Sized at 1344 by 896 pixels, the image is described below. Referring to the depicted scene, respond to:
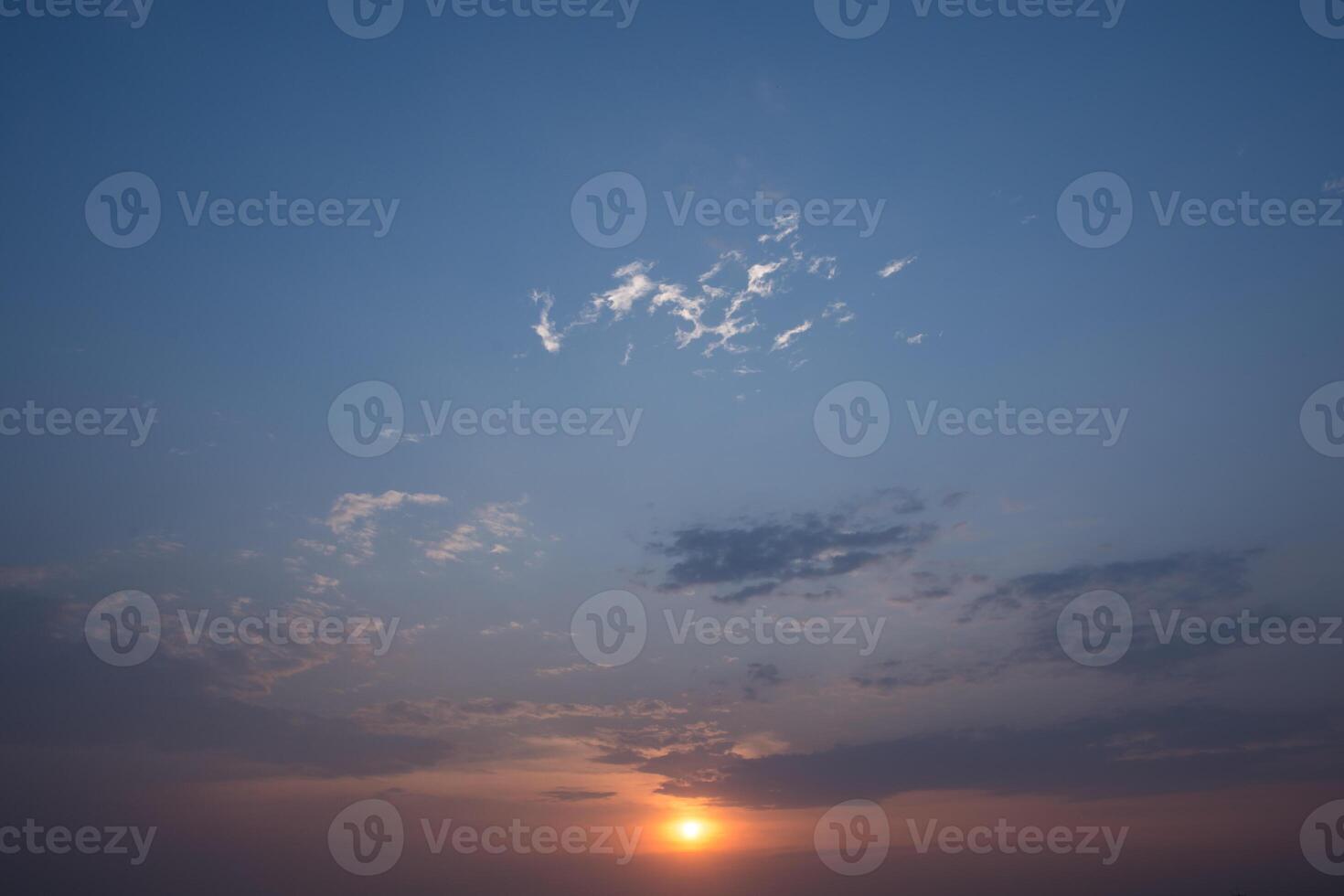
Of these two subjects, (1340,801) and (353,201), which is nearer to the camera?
(353,201)

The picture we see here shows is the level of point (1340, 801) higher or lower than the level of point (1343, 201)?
lower

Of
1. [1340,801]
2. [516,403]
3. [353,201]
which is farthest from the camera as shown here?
[1340,801]

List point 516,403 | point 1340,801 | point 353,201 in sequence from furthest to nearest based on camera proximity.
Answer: point 1340,801 < point 516,403 < point 353,201

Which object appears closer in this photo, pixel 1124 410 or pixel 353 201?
pixel 353 201

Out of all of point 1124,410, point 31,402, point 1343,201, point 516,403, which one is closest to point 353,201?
point 516,403

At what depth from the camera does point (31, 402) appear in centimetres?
3519

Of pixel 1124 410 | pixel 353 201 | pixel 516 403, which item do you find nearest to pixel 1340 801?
pixel 1124 410

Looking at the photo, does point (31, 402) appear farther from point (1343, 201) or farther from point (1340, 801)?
point (1340, 801)

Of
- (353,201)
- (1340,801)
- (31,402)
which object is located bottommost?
(1340,801)

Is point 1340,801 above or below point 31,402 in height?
below

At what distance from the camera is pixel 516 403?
3734 cm

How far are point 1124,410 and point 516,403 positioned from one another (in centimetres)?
2934

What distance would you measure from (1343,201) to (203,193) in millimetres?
48546

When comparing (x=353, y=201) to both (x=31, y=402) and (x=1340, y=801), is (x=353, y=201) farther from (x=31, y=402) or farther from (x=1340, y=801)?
(x=1340, y=801)
